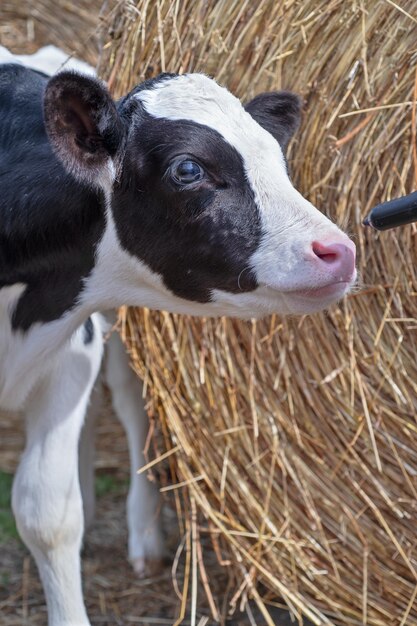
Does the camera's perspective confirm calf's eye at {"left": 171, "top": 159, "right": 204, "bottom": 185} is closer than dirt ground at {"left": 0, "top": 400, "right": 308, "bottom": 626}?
Yes

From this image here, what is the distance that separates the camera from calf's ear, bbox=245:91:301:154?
2.47m

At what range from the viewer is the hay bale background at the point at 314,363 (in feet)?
8.82

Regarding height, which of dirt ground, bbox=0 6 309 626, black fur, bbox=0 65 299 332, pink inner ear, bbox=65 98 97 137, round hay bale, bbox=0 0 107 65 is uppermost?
pink inner ear, bbox=65 98 97 137

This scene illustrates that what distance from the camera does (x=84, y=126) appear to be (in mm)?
2137

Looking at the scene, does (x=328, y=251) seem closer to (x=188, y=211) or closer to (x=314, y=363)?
(x=188, y=211)

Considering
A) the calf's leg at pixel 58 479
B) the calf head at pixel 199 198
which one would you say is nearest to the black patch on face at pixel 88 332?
the calf's leg at pixel 58 479

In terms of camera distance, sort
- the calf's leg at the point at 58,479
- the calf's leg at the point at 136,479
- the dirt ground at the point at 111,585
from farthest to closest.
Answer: the calf's leg at the point at 136,479 → the dirt ground at the point at 111,585 → the calf's leg at the point at 58,479

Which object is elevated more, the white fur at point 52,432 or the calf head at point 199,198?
the calf head at point 199,198

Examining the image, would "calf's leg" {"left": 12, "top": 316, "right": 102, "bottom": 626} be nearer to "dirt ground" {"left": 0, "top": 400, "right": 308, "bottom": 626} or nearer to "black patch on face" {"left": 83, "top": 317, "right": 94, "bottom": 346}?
"black patch on face" {"left": 83, "top": 317, "right": 94, "bottom": 346}

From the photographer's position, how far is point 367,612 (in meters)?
2.76

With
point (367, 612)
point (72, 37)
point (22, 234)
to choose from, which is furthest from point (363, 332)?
point (72, 37)

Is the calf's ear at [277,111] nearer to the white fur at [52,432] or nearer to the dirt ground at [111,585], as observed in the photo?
the white fur at [52,432]

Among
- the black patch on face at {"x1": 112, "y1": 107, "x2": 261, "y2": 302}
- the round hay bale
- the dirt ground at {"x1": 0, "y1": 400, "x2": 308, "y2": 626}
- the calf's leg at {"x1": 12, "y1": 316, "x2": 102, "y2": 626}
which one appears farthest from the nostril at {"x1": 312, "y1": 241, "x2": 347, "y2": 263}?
the round hay bale

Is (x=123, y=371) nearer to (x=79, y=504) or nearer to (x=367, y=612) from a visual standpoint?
(x=79, y=504)
